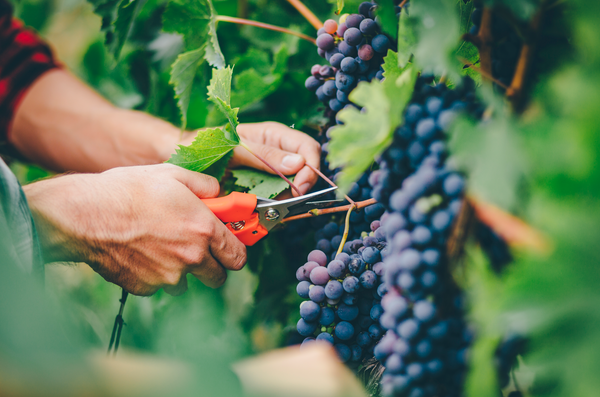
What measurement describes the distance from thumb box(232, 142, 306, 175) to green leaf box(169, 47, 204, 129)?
0.15 meters

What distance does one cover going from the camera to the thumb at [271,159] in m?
0.71

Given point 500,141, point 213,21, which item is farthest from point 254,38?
point 500,141

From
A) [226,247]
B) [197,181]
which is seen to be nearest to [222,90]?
[197,181]

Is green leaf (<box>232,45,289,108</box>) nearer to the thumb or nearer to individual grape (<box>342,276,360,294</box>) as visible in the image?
the thumb

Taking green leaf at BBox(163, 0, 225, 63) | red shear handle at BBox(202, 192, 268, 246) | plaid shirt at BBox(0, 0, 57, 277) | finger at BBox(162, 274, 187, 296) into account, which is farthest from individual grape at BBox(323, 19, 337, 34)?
plaid shirt at BBox(0, 0, 57, 277)

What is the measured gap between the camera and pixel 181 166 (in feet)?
2.22

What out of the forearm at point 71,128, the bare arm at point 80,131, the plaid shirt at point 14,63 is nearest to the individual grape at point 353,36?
the bare arm at point 80,131

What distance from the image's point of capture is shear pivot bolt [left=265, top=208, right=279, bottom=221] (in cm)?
70

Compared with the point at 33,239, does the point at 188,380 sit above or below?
above

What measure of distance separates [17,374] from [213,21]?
703 millimetres

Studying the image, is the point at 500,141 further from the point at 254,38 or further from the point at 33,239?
the point at 254,38

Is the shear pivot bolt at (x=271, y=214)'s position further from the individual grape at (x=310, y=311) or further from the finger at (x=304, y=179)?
the individual grape at (x=310, y=311)

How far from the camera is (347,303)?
22.6 inches

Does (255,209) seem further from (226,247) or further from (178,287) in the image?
(178,287)
